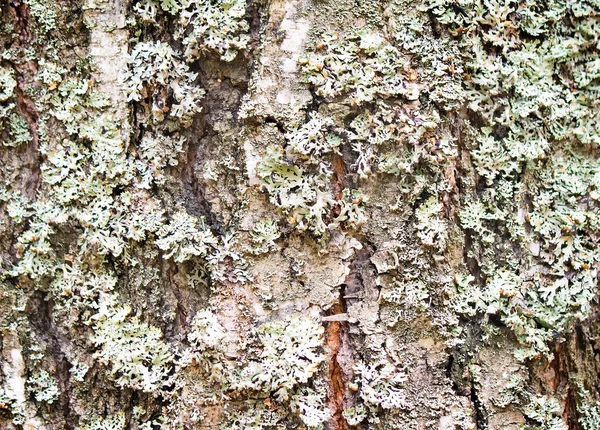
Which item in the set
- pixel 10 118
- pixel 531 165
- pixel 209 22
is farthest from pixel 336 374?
pixel 10 118

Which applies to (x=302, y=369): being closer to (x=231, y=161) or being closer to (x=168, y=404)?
(x=168, y=404)

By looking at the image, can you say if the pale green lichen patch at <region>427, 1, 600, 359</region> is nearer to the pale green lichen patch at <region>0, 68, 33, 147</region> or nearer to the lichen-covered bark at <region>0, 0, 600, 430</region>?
the lichen-covered bark at <region>0, 0, 600, 430</region>

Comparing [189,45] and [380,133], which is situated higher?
[189,45]

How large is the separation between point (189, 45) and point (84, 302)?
2.29 ft

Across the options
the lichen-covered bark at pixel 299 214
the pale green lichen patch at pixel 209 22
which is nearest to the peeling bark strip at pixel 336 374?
the lichen-covered bark at pixel 299 214

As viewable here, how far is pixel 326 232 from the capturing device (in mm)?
1298

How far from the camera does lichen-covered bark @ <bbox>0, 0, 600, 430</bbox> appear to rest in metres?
1.29

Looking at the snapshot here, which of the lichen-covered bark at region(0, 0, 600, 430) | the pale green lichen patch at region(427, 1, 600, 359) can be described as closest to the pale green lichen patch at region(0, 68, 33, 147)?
the lichen-covered bark at region(0, 0, 600, 430)

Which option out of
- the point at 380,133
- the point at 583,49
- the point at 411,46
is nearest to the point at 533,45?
the point at 583,49

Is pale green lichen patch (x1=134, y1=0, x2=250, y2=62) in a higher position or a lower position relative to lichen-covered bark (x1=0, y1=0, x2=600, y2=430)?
higher

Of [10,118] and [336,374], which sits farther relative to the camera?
[10,118]

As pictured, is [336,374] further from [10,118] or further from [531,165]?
[10,118]

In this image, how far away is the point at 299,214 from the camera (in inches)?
50.7

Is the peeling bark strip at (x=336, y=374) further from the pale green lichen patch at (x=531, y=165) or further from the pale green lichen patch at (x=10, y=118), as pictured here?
the pale green lichen patch at (x=10, y=118)
